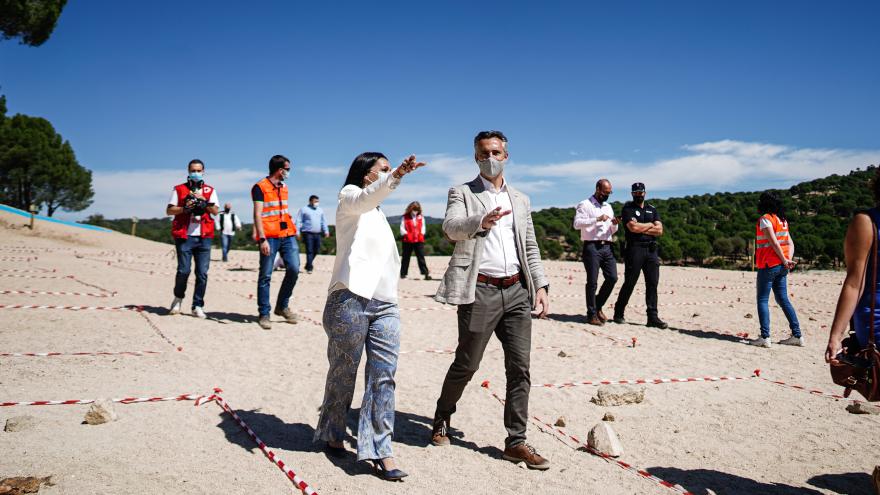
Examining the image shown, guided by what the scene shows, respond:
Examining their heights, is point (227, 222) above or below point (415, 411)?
above

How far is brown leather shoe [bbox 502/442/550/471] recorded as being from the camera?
12.6 feet

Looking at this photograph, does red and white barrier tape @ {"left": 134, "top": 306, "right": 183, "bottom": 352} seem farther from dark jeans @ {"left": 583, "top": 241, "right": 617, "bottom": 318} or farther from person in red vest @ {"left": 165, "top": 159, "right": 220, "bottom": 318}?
dark jeans @ {"left": 583, "top": 241, "right": 617, "bottom": 318}

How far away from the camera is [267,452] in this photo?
3932mm

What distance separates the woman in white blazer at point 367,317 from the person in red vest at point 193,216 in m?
5.09

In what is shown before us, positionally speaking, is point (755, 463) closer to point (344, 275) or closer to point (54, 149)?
point (344, 275)

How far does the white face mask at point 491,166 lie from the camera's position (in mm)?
4047

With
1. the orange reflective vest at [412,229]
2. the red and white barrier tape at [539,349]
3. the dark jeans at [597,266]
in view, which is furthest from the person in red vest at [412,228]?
the red and white barrier tape at [539,349]

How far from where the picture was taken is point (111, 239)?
3067 cm

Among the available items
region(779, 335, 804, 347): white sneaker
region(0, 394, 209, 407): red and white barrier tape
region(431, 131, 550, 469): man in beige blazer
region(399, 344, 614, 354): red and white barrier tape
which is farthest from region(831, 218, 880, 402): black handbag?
region(779, 335, 804, 347): white sneaker

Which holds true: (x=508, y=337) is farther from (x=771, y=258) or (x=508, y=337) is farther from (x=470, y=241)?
(x=771, y=258)

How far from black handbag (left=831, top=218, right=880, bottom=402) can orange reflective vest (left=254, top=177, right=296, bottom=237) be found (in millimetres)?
6546

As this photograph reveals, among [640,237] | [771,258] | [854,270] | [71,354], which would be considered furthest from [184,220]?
[771,258]

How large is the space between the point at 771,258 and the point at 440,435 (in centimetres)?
590

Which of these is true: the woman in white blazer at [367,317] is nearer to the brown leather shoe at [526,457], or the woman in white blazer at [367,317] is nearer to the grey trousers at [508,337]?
the grey trousers at [508,337]
